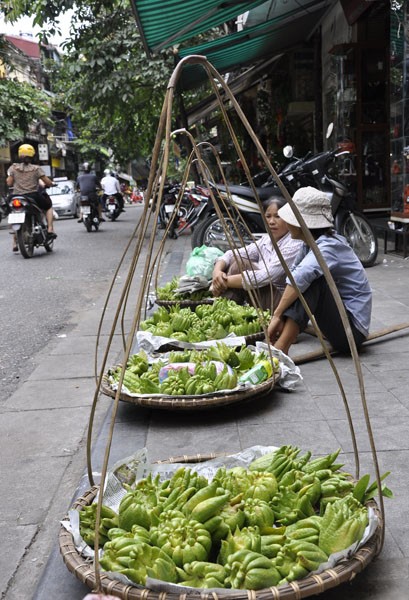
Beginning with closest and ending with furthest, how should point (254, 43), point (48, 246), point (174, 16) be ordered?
point (174, 16)
point (254, 43)
point (48, 246)

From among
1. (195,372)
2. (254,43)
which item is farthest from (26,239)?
(195,372)

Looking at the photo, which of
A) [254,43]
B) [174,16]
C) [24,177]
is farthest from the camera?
[24,177]

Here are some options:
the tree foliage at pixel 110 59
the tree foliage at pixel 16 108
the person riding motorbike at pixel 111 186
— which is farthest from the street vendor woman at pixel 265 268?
the tree foliage at pixel 16 108

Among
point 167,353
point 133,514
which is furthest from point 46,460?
point 133,514

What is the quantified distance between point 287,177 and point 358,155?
3117mm

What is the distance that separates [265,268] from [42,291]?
12.6 feet

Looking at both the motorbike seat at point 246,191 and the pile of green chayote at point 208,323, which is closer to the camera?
the pile of green chayote at point 208,323

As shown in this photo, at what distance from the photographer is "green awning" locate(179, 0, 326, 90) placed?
941 centimetres

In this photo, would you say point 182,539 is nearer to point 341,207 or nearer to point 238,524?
point 238,524

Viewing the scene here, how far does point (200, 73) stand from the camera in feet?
35.4

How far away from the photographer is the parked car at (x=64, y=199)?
23.1 meters

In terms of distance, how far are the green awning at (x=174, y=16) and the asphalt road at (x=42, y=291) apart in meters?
2.86

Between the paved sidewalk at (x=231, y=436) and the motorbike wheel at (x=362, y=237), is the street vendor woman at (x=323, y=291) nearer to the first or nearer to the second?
the paved sidewalk at (x=231, y=436)

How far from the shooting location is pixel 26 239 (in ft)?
35.3
